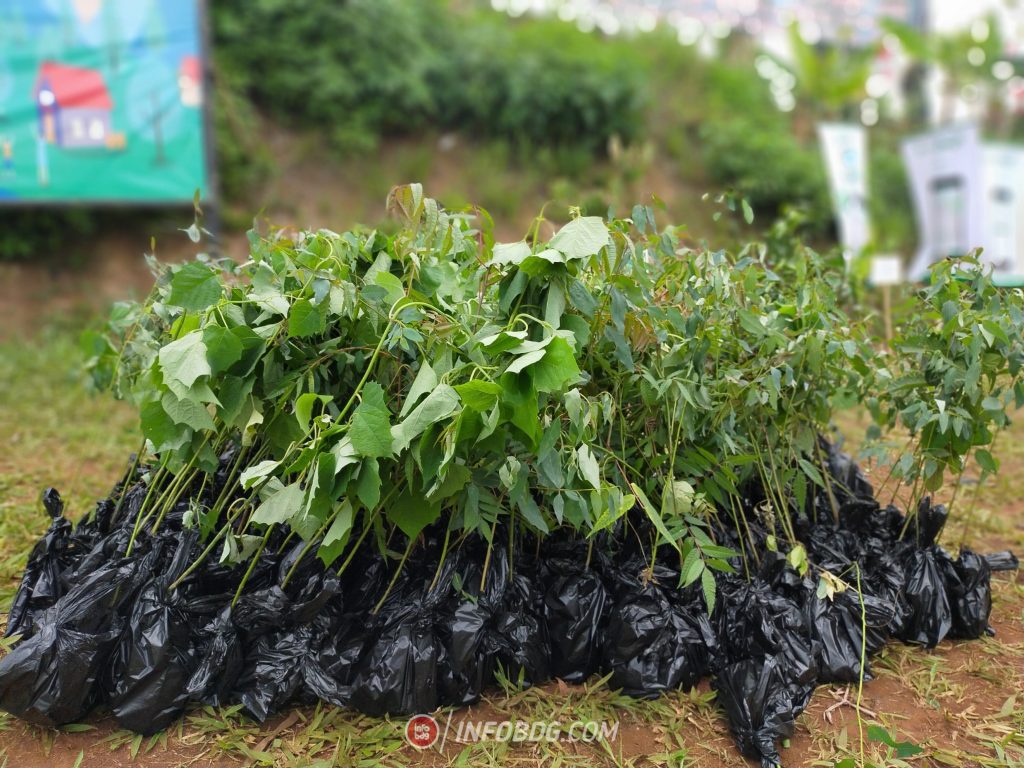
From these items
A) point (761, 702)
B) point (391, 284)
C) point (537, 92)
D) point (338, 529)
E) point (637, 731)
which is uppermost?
point (537, 92)

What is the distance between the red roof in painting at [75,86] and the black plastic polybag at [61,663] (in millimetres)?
4913

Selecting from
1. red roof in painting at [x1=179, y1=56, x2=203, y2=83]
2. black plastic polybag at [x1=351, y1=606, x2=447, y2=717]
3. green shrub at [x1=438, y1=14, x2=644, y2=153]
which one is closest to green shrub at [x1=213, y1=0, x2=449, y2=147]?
green shrub at [x1=438, y1=14, x2=644, y2=153]

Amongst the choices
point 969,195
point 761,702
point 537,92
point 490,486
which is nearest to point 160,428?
point 490,486

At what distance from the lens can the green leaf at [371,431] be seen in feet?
4.90

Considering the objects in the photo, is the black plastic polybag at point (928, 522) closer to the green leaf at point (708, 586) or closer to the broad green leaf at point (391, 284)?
the green leaf at point (708, 586)

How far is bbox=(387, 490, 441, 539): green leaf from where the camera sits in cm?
170

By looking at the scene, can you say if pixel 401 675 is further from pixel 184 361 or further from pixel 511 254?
pixel 511 254

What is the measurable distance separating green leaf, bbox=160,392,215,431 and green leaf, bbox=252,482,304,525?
0.23m

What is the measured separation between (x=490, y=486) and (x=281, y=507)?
0.43 m

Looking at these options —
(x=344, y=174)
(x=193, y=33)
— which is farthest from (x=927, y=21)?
(x=193, y=33)

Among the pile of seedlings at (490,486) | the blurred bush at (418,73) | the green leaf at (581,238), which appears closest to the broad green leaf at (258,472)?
the pile of seedlings at (490,486)

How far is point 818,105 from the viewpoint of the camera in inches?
451

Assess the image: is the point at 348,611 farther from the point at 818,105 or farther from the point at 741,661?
the point at 818,105

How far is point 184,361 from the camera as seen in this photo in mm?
1592
